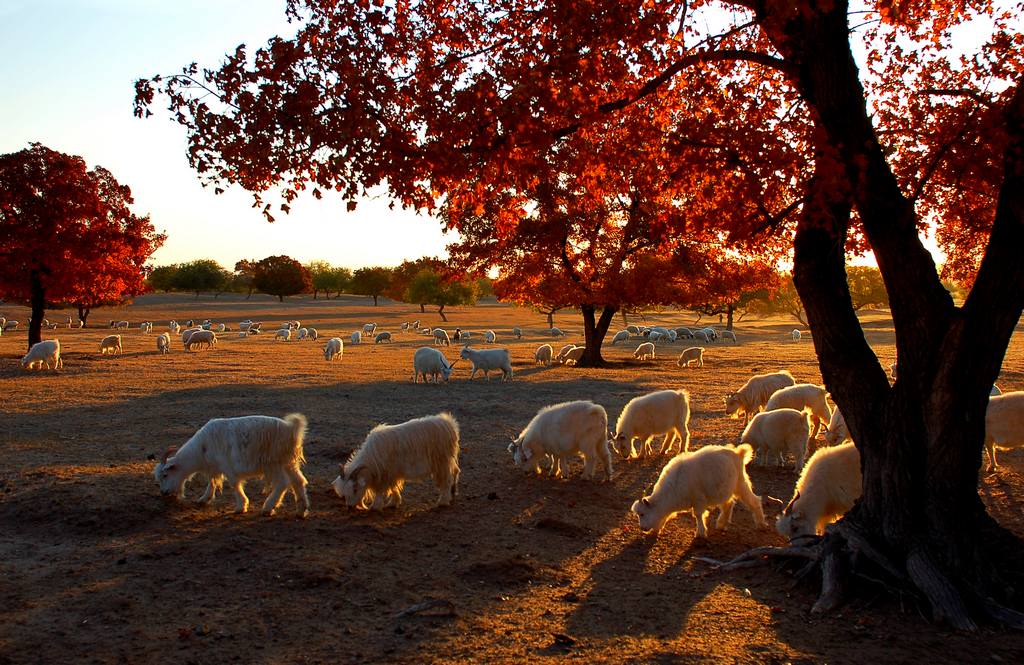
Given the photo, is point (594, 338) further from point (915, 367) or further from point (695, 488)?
point (915, 367)

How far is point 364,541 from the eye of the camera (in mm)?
7348

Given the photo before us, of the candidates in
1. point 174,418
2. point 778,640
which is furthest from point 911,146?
point 174,418

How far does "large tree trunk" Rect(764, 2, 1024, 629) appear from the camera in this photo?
583cm

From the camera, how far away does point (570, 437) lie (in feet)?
33.0

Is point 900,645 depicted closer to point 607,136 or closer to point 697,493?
point 697,493

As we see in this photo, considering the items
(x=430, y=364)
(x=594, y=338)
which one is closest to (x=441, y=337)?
(x=594, y=338)

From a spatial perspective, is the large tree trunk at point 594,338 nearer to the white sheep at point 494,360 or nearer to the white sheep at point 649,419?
the white sheep at point 494,360

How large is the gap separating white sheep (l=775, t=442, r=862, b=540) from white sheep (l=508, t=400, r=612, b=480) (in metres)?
3.02

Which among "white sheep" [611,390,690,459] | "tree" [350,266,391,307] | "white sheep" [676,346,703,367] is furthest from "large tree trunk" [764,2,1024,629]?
"tree" [350,266,391,307]

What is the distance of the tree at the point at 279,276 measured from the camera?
11494 cm

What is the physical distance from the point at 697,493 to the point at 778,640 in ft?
8.44

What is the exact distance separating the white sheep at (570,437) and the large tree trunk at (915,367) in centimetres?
395

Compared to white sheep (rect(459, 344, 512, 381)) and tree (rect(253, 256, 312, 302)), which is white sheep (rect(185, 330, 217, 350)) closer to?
white sheep (rect(459, 344, 512, 381))

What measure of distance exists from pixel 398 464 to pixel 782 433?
5.74 meters
